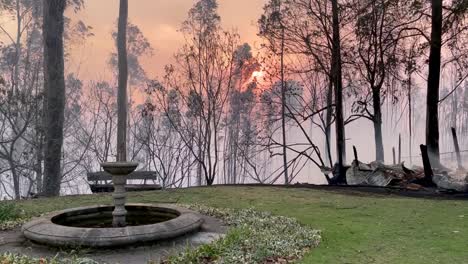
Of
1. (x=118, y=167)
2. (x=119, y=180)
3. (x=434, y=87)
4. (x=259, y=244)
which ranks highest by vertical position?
(x=434, y=87)

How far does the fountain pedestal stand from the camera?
5367mm

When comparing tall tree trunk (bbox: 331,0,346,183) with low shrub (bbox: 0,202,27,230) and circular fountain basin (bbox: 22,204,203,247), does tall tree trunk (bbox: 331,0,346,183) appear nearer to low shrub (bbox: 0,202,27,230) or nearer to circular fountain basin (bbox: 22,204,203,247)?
circular fountain basin (bbox: 22,204,203,247)

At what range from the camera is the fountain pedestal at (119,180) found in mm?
5367

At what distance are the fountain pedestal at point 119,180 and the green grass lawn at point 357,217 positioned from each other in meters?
2.67

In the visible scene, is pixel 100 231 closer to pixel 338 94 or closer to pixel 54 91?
pixel 54 91

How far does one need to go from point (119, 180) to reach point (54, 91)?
29.7 ft

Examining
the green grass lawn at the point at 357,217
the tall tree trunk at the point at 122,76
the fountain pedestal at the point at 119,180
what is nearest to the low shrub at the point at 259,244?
the green grass lawn at the point at 357,217

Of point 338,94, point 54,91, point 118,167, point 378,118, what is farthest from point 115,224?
point 378,118

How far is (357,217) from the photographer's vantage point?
262 inches

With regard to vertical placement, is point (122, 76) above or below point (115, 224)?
above

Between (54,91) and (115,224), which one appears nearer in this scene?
(115,224)

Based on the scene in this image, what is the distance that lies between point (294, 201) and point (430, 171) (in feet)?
14.5

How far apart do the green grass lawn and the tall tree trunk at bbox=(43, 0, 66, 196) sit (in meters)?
4.00

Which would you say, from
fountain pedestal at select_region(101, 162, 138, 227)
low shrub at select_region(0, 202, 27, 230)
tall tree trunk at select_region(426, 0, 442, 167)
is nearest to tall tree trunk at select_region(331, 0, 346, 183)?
tall tree trunk at select_region(426, 0, 442, 167)
